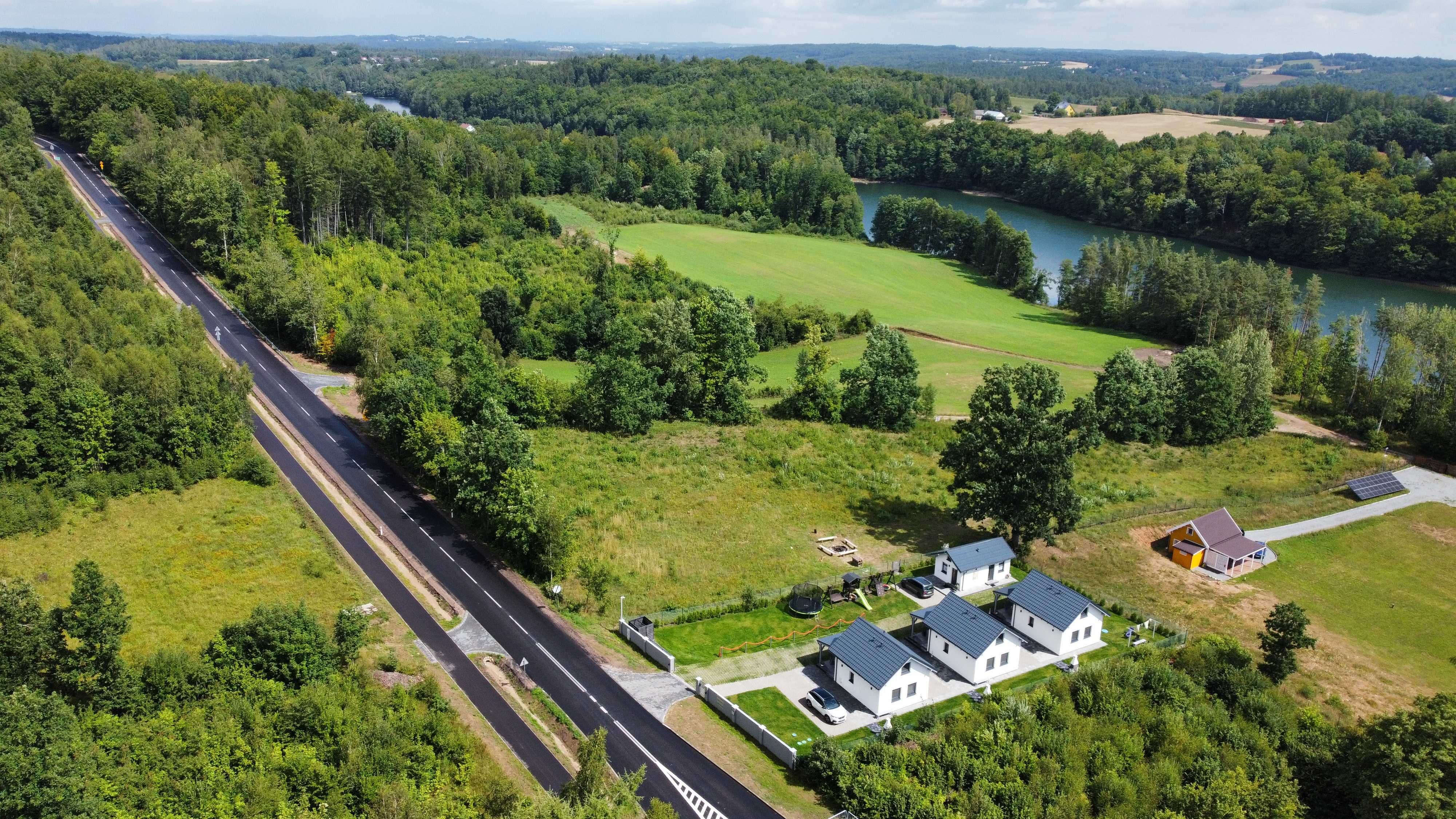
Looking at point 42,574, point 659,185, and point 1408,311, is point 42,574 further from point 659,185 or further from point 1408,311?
point 659,185

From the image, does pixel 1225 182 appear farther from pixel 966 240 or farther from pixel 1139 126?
pixel 1139 126

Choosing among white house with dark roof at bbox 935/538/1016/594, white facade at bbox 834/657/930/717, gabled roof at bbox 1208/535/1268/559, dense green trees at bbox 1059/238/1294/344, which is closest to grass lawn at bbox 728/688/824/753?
white facade at bbox 834/657/930/717

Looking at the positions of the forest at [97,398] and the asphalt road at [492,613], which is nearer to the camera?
the asphalt road at [492,613]

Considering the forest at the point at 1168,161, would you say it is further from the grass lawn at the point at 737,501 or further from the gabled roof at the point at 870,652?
the gabled roof at the point at 870,652

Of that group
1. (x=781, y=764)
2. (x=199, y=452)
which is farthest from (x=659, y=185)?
(x=781, y=764)

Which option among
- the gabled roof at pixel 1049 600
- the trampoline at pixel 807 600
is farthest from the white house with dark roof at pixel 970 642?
the trampoline at pixel 807 600

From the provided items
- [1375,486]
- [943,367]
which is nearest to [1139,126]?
[943,367]
